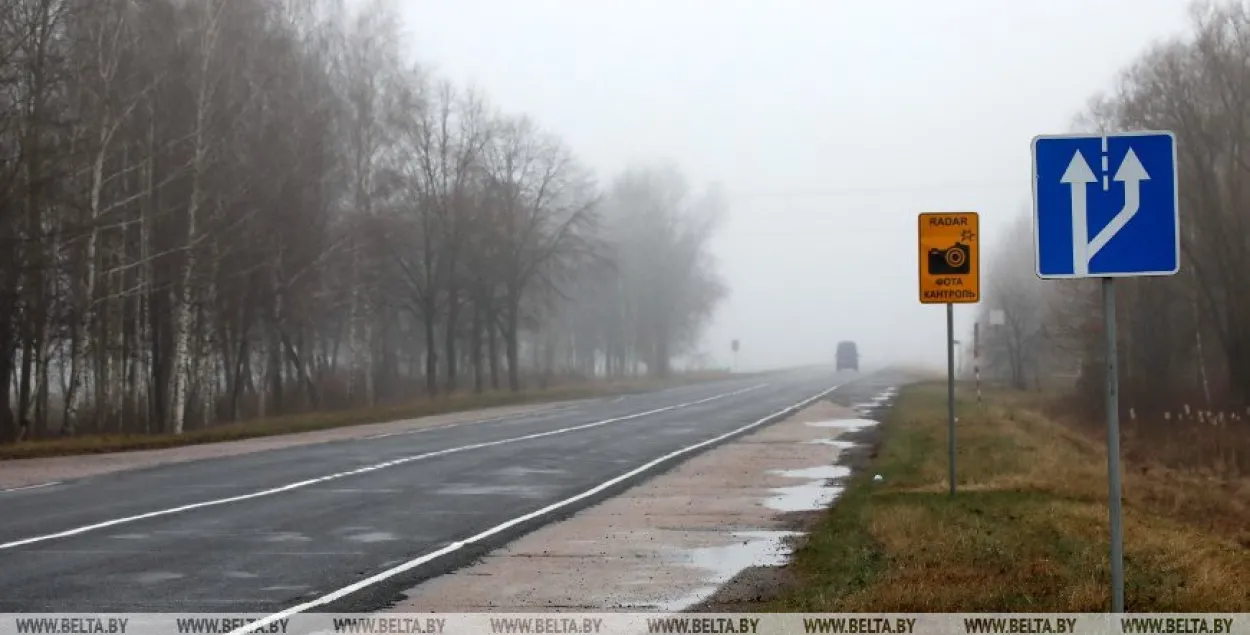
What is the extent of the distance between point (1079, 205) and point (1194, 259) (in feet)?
127

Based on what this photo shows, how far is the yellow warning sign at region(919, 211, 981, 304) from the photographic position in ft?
52.9

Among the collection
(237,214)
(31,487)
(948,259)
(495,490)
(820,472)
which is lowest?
(820,472)

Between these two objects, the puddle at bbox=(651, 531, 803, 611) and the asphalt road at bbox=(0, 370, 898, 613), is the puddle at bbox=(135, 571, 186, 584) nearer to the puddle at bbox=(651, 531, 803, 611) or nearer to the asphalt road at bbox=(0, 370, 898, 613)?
the asphalt road at bbox=(0, 370, 898, 613)

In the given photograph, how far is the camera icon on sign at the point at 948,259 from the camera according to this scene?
53.0ft

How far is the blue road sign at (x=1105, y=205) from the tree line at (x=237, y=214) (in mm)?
26371

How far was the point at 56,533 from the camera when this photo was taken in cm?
1339

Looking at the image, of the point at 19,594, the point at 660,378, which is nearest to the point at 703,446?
the point at 19,594

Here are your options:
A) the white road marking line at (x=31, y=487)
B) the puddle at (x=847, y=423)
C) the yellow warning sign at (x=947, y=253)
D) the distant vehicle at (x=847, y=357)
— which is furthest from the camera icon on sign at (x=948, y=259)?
the distant vehicle at (x=847, y=357)

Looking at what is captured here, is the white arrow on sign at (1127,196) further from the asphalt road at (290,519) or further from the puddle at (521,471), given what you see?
the puddle at (521,471)

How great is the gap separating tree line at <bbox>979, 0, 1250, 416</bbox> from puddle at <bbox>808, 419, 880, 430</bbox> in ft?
31.7

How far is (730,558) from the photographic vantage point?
12336 millimetres

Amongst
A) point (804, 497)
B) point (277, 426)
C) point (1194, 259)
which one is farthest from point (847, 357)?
point (804, 497)

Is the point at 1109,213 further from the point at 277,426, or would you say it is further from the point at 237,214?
the point at 237,214

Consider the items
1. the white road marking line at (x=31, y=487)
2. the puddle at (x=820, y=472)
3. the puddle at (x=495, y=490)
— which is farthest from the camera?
the puddle at (x=820, y=472)
